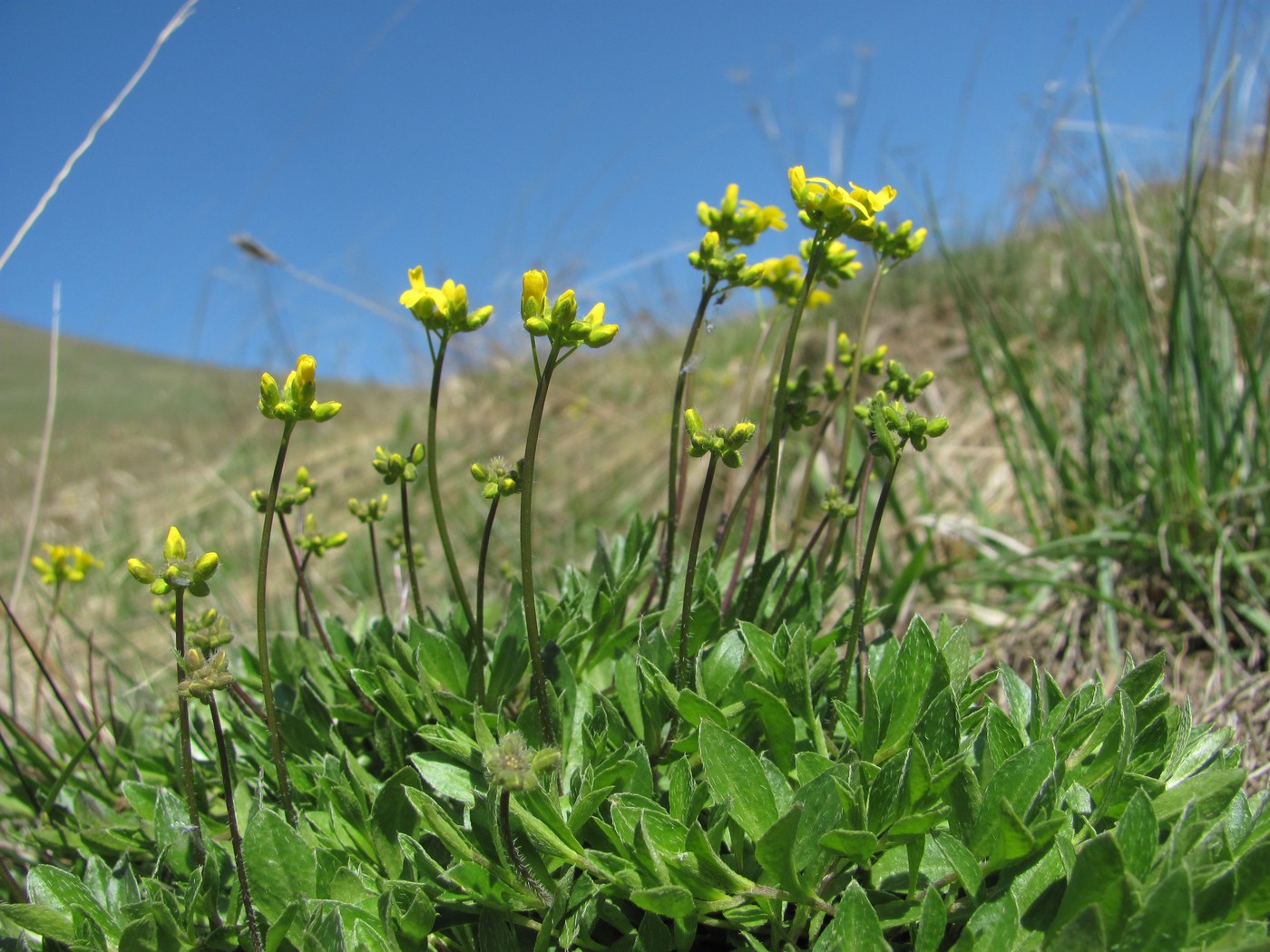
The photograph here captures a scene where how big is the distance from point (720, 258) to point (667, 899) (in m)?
1.36

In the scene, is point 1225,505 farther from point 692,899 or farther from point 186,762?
point 186,762

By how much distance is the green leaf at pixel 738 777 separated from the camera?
1.51 metres

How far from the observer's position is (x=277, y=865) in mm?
1603

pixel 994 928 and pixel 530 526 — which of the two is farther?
pixel 530 526

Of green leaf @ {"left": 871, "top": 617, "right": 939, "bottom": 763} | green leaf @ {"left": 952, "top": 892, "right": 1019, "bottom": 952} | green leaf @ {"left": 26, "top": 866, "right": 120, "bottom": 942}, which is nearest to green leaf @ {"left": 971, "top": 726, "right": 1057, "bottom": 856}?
green leaf @ {"left": 952, "top": 892, "right": 1019, "bottom": 952}

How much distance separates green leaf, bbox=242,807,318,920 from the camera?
5.23 ft

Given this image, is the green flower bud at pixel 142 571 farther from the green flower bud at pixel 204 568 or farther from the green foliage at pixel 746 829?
the green foliage at pixel 746 829

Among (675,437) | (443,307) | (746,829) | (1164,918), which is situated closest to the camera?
(1164,918)

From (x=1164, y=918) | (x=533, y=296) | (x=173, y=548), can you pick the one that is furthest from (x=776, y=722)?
(x=173, y=548)

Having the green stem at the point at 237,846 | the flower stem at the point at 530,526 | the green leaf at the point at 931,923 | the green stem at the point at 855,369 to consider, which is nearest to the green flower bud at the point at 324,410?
the flower stem at the point at 530,526

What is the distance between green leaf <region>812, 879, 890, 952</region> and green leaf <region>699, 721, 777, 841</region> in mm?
→ 211

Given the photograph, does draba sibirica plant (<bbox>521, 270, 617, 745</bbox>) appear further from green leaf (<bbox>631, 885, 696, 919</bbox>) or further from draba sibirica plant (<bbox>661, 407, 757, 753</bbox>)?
green leaf (<bbox>631, 885, 696, 919</bbox>)

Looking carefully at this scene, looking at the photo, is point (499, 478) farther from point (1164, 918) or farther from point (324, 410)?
point (1164, 918)

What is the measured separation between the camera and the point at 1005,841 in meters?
1.40
